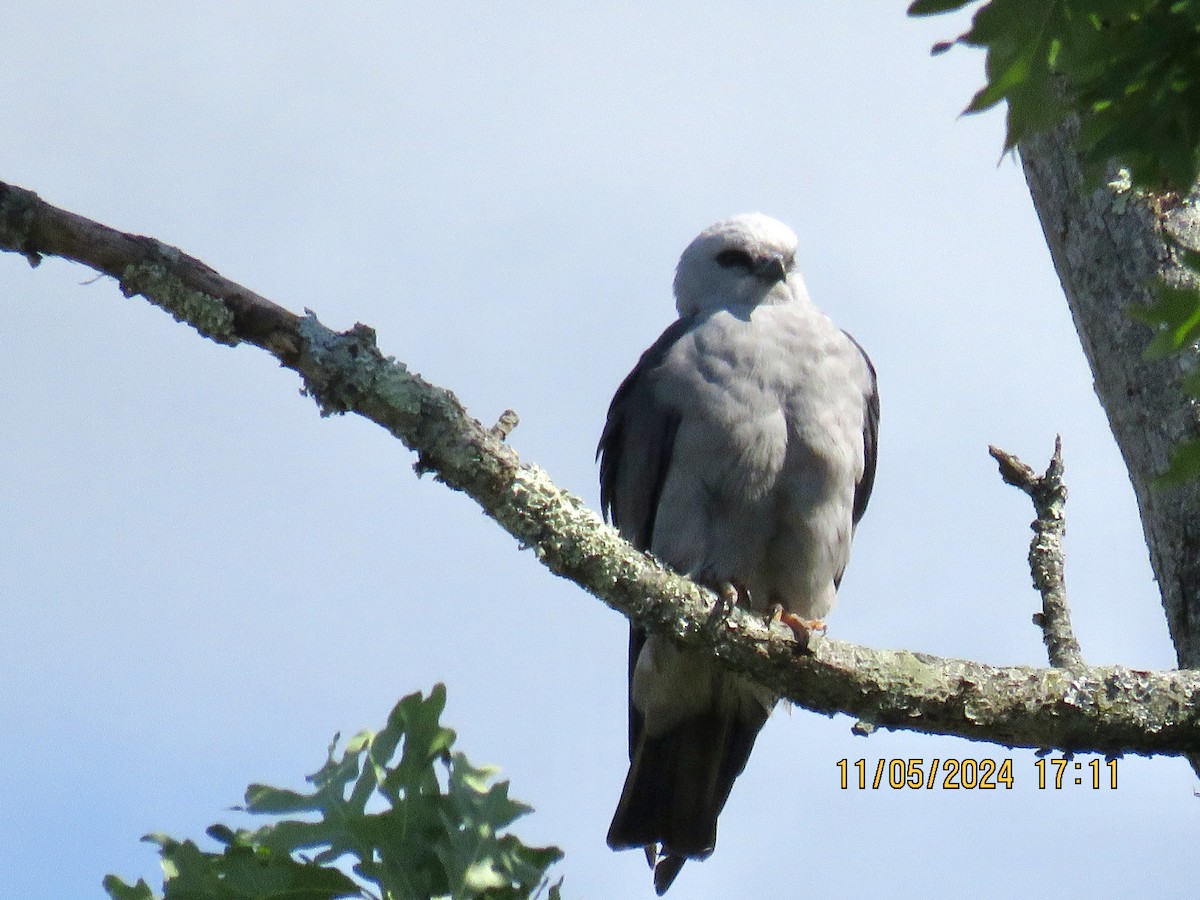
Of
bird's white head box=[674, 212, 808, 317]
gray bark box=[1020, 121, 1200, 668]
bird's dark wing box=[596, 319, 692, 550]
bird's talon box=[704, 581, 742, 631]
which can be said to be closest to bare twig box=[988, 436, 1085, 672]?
gray bark box=[1020, 121, 1200, 668]

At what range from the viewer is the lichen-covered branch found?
3.14 metres

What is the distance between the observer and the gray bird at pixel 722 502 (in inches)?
186

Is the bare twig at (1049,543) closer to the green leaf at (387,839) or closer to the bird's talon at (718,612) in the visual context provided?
the bird's talon at (718,612)

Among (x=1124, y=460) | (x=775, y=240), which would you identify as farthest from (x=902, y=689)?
(x=775, y=240)

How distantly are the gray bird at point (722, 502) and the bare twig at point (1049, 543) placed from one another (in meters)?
0.71

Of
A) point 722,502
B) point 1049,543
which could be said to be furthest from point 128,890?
point 1049,543

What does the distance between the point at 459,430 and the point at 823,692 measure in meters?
1.18

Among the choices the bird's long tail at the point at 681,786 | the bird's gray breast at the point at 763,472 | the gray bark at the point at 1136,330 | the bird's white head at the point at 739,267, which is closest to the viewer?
the gray bark at the point at 1136,330

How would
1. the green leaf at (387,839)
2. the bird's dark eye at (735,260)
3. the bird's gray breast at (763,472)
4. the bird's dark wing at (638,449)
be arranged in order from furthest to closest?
the bird's dark eye at (735,260)
the bird's dark wing at (638,449)
the bird's gray breast at (763,472)
the green leaf at (387,839)

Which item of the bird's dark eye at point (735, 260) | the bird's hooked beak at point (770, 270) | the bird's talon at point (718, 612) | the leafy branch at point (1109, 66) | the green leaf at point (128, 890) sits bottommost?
the green leaf at point (128, 890)

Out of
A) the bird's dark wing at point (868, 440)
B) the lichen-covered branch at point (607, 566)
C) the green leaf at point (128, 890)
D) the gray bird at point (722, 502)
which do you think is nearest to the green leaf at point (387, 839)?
the green leaf at point (128, 890)

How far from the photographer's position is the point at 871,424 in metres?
5.27

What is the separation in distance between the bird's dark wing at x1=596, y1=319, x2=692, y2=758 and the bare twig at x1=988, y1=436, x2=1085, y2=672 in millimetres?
1225

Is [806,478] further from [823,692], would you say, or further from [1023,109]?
[1023,109]
